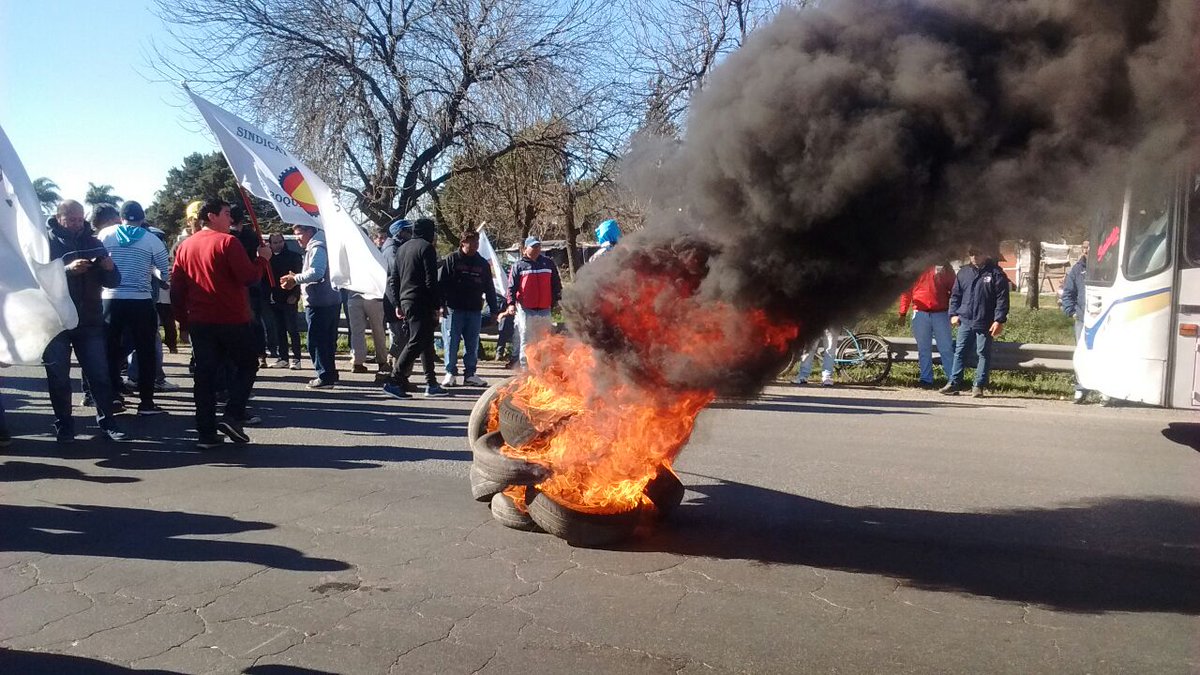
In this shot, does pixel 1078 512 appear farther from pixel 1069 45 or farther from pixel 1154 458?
pixel 1069 45

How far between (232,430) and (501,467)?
347cm

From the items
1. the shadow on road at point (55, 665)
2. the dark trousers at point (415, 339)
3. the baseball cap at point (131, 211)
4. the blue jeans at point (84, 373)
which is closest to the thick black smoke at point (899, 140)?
the shadow on road at point (55, 665)

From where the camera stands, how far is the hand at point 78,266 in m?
7.38

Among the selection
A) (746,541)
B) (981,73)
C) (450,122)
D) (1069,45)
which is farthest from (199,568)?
(450,122)

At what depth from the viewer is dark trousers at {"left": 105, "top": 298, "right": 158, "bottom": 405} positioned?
8.37 metres

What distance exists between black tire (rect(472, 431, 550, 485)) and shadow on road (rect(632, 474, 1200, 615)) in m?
0.71

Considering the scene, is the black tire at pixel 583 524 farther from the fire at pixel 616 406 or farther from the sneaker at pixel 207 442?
the sneaker at pixel 207 442

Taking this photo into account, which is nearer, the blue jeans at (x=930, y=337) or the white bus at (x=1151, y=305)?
the white bus at (x=1151, y=305)

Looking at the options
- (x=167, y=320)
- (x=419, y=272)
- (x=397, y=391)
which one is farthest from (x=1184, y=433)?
(x=167, y=320)

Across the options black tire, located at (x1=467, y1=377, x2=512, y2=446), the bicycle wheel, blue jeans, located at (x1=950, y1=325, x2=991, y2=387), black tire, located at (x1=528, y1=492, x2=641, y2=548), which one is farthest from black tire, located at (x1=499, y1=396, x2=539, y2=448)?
the bicycle wheel

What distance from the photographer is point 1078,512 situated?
566 cm

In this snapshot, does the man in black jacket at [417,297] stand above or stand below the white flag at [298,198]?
below

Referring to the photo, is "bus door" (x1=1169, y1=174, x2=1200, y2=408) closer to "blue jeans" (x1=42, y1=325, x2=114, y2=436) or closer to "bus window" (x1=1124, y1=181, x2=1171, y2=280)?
"bus window" (x1=1124, y1=181, x2=1171, y2=280)

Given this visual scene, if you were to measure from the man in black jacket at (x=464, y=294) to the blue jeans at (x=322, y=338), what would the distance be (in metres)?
1.39
